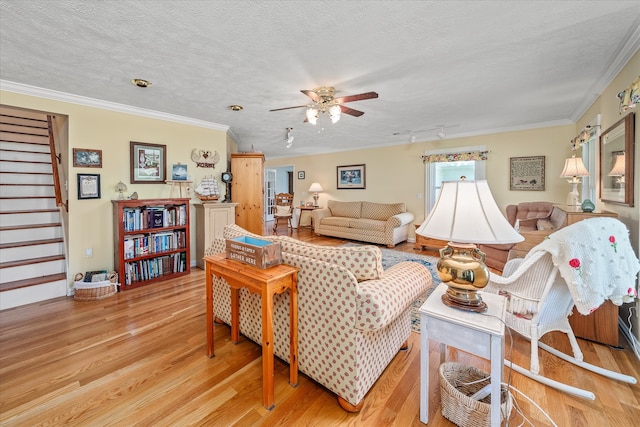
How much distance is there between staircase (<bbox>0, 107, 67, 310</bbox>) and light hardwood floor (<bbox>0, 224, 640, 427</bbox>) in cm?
57

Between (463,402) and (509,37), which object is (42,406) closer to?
(463,402)

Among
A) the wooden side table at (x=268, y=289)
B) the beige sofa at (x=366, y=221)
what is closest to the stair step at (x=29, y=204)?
the wooden side table at (x=268, y=289)

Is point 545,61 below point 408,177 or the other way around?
the other way around

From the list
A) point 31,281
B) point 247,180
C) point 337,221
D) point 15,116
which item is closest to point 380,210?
point 337,221

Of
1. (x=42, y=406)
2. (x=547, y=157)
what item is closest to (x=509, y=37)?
(x=547, y=157)

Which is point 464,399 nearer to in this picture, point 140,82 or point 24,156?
point 140,82

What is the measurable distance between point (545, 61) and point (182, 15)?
292cm

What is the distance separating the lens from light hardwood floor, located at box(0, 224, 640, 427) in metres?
1.39

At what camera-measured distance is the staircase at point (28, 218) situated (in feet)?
9.30

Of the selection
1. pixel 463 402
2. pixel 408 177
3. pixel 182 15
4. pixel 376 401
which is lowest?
pixel 376 401

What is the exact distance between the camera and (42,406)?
4.83 feet

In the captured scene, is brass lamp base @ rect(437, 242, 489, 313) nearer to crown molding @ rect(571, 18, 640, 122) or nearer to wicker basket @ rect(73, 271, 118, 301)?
crown molding @ rect(571, 18, 640, 122)

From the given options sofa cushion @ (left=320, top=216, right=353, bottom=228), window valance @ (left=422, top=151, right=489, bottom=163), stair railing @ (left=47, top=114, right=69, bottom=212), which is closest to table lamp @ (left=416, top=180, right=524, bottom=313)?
stair railing @ (left=47, top=114, right=69, bottom=212)

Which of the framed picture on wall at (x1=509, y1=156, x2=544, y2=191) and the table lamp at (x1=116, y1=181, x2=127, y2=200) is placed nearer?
the table lamp at (x1=116, y1=181, x2=127, y2=200)
